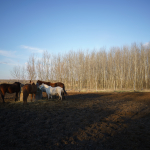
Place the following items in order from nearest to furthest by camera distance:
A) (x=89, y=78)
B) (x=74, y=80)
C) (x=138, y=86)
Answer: (x=138, y=86), (x=89, y=78), (x=74, y=80)

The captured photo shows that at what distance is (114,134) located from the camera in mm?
3541

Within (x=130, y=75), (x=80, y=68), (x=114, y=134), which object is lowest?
(x=114, y=134)

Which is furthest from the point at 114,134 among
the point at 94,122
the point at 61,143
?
the point at 61,143

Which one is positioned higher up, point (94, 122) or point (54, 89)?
point (54, 89)

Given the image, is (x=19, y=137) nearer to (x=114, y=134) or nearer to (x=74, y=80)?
(x=114, y=134)

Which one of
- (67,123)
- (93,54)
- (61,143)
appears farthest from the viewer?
(93,54)

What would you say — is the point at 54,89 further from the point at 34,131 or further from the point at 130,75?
the point at 130,75

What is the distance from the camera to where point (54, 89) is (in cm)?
862

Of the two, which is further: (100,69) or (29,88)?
(100,69)

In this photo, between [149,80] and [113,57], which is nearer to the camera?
[149,80]

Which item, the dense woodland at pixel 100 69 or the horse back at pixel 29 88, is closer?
the horse back at pixel 29 88

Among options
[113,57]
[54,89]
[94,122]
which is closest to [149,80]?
[113,57]

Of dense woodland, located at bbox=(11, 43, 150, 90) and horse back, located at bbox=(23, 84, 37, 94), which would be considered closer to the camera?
horse back, located at bbox=(23, 84, 37, 94)

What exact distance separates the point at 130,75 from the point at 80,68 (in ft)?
29.7
